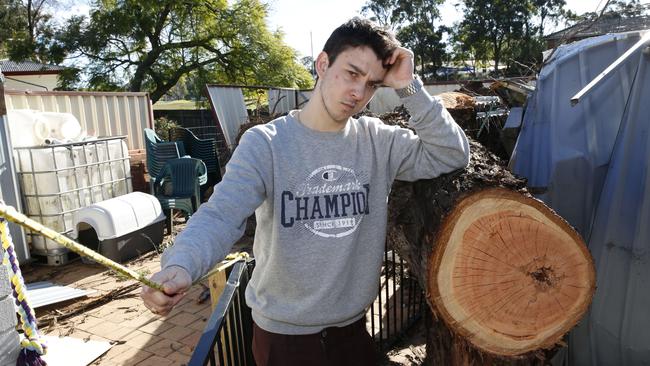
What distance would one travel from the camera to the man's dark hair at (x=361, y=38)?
145 centimetres

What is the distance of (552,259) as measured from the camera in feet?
4.51

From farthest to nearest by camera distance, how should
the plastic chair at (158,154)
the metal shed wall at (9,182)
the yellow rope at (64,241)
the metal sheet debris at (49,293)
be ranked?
1. the plastic chair at (158,154)
2. the metal shed wall at (9,182)
3. the metal sheet debris at (49,293)
4. the yellow rope at (64,241)

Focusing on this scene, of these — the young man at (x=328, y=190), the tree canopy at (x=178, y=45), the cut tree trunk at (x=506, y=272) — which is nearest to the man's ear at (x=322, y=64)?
the young man at (x=328, y=190)

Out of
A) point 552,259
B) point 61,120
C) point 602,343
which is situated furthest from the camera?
point 61,120

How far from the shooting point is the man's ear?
1.53 metres

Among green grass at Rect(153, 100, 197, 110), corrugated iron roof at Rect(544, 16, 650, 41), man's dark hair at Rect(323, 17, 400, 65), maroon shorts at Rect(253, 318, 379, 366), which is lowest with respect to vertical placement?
green grass at Rect(153, 100, 197, 110)

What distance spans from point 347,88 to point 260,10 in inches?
825

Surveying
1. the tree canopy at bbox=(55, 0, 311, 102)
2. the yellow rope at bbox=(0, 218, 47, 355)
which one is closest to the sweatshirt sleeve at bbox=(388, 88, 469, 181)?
the yellow rope at bbox=(0, 218, 47, 355)

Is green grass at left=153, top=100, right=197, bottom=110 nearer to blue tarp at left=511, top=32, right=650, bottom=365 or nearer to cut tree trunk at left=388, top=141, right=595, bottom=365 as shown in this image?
blue tarp at left=511, top=32, right=650, bottom=365

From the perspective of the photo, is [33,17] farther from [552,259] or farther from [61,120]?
[552,259]

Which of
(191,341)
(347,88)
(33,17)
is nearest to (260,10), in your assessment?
(33,17)

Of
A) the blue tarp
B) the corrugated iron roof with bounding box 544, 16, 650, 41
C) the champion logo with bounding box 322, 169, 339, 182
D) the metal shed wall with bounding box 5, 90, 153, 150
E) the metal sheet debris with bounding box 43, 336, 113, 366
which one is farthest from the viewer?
the metal shed wall with bounding box 5, 90, 153, 150

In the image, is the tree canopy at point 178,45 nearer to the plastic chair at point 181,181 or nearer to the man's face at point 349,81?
the plastic chair at point 181,181

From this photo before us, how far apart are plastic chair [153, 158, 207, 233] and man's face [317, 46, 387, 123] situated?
497 cm
